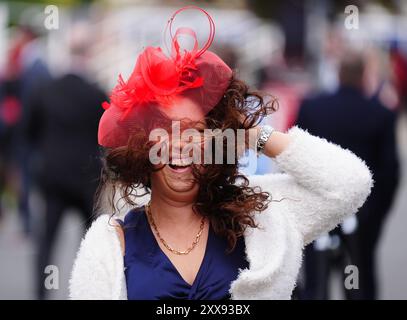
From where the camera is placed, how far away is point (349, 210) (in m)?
3.10

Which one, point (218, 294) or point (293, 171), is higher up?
point (293, 171)

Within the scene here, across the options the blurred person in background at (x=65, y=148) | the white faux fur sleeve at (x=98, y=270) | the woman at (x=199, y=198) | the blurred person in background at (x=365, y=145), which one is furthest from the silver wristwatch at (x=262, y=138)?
the blurred person in background at (x=65, y=148)

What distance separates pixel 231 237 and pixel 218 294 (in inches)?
6.7

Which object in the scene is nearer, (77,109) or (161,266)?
(161,266)

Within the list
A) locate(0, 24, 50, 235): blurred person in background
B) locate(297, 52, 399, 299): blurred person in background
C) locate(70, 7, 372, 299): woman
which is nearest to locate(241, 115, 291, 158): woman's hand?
locate(70, 7, 372, 299): woman

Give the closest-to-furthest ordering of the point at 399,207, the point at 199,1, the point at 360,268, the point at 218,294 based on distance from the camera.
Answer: the point at 218,294 < the point at 360,268 < the point at 399,207 < the point at 199,1

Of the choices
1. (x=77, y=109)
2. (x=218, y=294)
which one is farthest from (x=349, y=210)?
(x=77, y=109)

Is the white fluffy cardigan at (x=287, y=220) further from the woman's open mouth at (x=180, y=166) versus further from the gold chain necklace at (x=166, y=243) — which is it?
the woman's open mouth at (x=180, y=166)

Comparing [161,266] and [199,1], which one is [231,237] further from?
[199,1]

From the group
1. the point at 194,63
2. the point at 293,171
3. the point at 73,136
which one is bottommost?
the point at 293,171

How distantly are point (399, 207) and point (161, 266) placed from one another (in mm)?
10537

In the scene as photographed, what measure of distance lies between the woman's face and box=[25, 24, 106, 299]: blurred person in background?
3.86m

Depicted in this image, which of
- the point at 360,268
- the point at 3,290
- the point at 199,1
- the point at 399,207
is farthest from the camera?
the point at 199,1

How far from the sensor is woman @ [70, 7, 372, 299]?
2.93 metres
